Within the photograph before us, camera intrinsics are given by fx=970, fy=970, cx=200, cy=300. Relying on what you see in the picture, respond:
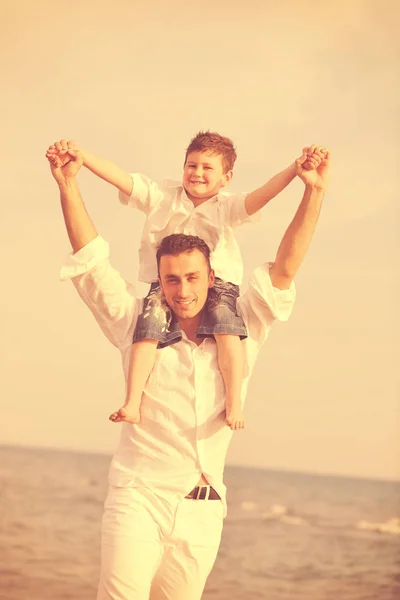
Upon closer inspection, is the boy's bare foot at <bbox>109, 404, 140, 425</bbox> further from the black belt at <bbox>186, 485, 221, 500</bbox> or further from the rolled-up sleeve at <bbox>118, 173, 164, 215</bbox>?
the rolled-up sleeve at <bbox>118, 173, 164, 215</bbox>

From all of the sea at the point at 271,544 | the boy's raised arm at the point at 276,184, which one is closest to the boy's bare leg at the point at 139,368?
the boy's raised arm at the point at 276,184

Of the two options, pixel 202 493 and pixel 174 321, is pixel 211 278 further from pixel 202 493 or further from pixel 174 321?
pixel 202 493

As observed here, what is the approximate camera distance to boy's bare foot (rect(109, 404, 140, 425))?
230 centimetres

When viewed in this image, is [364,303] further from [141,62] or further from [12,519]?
[12,519]

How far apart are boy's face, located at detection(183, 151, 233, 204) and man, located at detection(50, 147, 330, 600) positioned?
28cm

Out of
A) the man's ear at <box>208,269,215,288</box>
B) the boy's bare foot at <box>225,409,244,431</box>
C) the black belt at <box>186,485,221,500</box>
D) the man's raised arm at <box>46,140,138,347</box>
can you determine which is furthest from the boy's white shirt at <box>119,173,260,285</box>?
the black belt at <box>186,485,221,500</box>

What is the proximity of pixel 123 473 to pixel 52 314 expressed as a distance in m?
2.91

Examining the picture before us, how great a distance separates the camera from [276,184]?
8.13 ft

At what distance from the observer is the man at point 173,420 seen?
89.3 inches

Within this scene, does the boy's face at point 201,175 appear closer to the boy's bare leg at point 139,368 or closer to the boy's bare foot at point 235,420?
the boy's bare leg at point 139,368

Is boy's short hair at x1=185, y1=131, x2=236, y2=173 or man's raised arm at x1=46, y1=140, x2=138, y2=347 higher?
boy's short hair at x1=185, y1=131, x2=236, y2=173

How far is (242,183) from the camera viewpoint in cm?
480

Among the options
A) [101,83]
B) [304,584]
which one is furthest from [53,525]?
[101,83]

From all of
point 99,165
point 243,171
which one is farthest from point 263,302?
point 243,171
